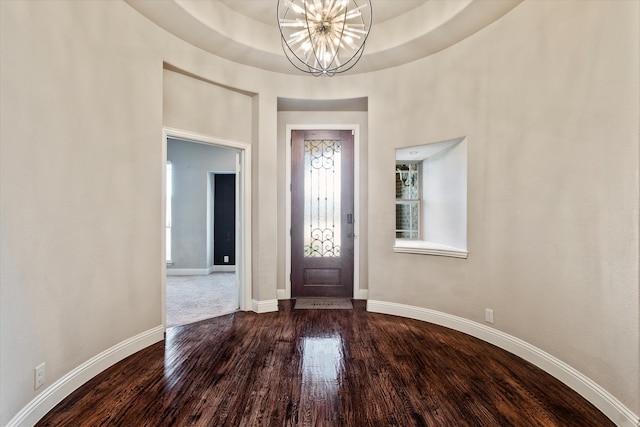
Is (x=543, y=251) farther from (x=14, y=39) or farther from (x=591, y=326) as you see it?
(x=14, y=39)

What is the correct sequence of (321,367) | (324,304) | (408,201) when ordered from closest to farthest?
(321,367), (324,304), (408,201)

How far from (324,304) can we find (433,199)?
206cm

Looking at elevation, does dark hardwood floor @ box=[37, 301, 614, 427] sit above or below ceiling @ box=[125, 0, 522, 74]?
below

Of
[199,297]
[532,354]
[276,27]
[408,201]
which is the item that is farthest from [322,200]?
[532,354]

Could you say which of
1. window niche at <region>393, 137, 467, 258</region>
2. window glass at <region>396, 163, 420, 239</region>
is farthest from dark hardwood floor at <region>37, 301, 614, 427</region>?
window glass at <region>396, 163, 420, 239</region>

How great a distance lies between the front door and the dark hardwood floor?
1.27m

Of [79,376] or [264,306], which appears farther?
[264,306]

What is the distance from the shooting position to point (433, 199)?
421 centimetres

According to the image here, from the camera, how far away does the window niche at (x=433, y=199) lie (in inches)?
138

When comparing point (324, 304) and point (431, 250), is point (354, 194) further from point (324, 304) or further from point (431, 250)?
point (324, 304)

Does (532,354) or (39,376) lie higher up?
(39,376)

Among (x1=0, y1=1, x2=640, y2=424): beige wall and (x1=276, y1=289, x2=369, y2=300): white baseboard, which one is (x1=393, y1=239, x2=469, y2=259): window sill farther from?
(x1=276, y1=289, x2=369, y2=300): white baseboard

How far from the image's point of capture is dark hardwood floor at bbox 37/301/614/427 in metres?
1.87

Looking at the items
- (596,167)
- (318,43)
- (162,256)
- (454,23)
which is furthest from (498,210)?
(162,256)
